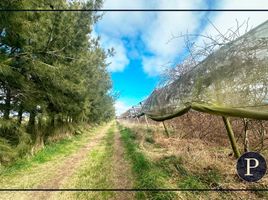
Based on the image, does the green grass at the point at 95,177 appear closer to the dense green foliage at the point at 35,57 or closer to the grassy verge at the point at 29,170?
the grassy verge at the point at 29,170

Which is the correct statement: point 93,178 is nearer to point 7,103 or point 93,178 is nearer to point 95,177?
point 95,177

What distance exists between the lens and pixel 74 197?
6.07m

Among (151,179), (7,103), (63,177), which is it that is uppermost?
(7,103)

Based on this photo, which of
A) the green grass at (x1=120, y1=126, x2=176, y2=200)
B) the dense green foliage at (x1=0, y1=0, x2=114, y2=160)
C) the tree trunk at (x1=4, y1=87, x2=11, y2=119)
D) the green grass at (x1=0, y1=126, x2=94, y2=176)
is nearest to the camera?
the green grass at (x1=120, y1=126, x2=176, y2=200)

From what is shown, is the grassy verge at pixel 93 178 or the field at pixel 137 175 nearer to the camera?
the field at pixel 137 175

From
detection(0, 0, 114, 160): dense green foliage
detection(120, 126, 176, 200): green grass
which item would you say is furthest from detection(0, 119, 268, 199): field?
detection(0, 0, 114, 160): dense green foliage

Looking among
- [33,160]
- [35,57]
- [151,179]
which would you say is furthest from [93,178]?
[35,57]

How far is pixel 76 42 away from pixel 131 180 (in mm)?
5738

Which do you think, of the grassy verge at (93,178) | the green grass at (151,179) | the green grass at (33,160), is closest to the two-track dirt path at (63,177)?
the grassy verge at (93,178)

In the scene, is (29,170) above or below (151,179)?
below

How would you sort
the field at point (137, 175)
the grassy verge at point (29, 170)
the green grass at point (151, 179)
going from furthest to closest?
1. the grassy verge at point (29, 170)
2. the field at point (137, 175)
3. the green grass at point (151, 179)

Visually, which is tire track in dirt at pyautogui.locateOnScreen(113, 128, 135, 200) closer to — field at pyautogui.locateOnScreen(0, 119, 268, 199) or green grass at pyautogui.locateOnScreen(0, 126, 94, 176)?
field at pyautogui.locateOnScreen(0, 119, 268, 199)

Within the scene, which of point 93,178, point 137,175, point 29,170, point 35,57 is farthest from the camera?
point 35,57

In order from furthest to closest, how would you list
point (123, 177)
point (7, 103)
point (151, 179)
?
point (7, 103) < point (123, 177) < point (151, 179)
